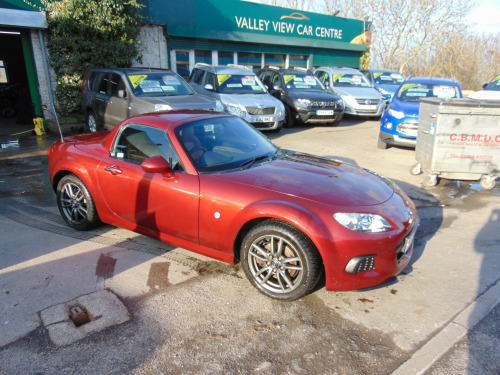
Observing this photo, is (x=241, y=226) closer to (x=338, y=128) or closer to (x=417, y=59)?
(x=338, y=128)

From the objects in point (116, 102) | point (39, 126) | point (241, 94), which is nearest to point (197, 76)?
point (241, 94)

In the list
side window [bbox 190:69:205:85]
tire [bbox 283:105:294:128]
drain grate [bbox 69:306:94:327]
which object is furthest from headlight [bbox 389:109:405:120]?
drain grate [bbox 69:306:94:327]

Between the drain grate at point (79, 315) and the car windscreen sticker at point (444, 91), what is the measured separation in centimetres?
946

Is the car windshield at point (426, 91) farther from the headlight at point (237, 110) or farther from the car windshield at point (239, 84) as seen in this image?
the car windshield at point (239, 84)

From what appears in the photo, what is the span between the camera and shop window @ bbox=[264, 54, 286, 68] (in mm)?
18981

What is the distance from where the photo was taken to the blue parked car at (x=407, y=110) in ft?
28.0

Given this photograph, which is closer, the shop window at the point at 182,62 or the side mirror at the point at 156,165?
the side mirror at the point at 156,165

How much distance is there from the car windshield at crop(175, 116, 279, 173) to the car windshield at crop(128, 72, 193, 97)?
16.9 ft

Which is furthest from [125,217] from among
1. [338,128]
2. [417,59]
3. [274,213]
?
[417,59]

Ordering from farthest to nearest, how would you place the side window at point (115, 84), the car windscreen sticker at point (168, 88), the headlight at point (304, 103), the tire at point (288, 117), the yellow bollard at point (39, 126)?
the tire at point (288, 117) < the headlight at point (304, 103) < the yellow bollard at point (39, 126) < the car windscreen sticker at point (168, 88) < the side window at point (115, 84)

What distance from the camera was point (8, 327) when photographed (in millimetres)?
2875

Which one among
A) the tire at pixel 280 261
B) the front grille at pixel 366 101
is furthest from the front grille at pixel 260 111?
the tire at pixel 280 261

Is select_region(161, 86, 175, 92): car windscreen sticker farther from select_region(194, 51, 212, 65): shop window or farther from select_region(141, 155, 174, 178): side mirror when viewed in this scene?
select_region(194, 51, 212, 65): shop window

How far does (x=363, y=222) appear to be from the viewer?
306 cm
